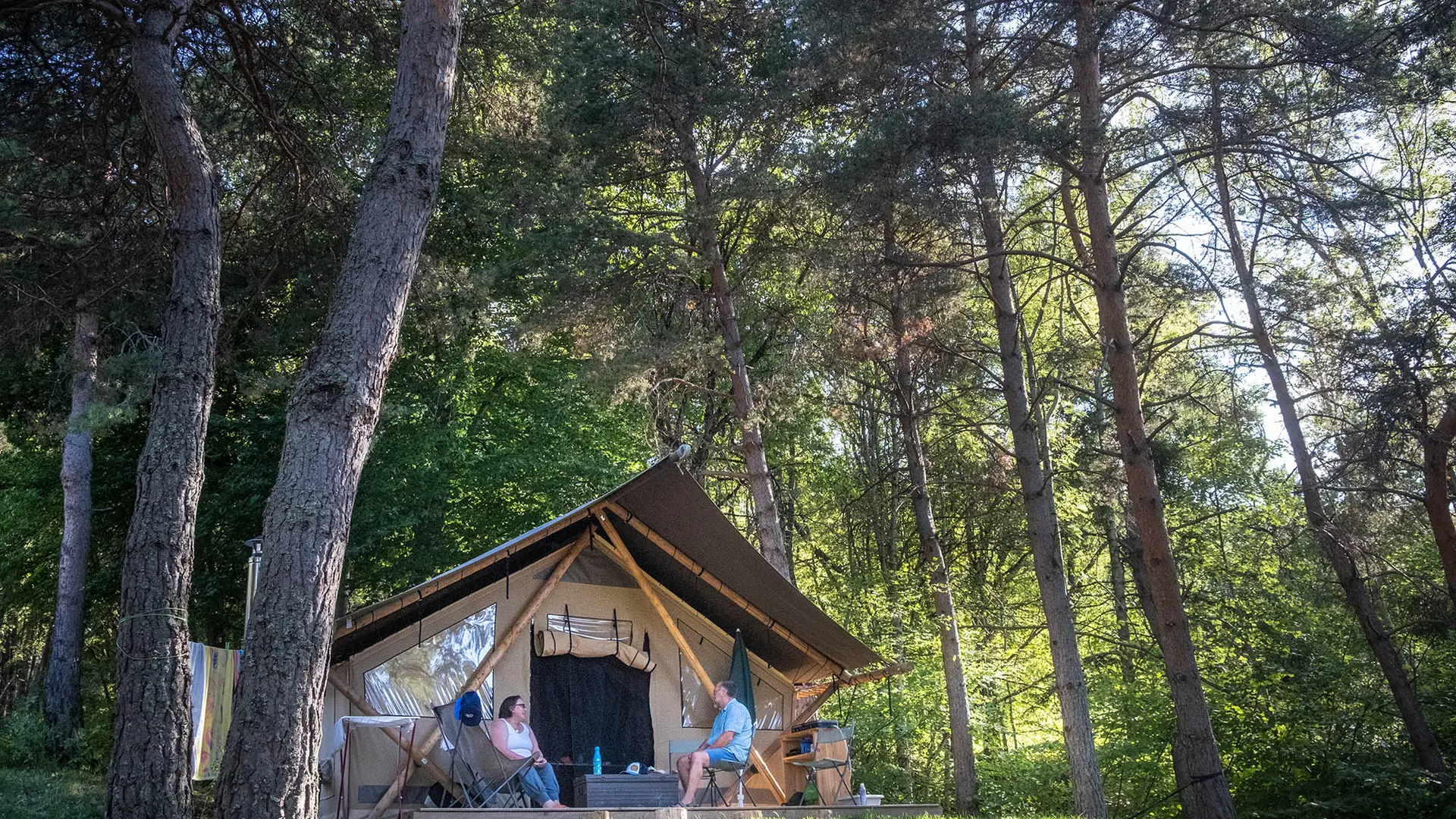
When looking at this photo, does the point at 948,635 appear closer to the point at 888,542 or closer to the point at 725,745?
the point at 725,745

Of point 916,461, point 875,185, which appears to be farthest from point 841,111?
point 916,461

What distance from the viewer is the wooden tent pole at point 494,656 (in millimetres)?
6410

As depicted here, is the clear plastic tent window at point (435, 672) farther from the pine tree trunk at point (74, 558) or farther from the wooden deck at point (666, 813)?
the pine tree trunk at point (74, 558)

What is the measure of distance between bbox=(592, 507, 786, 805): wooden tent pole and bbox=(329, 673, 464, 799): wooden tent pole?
189 cm

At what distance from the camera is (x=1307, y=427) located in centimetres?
1110

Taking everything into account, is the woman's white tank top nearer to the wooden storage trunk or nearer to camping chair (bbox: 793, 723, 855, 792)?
the wooden storage trunk

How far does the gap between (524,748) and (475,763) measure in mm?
413

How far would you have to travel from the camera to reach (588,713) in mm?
7566

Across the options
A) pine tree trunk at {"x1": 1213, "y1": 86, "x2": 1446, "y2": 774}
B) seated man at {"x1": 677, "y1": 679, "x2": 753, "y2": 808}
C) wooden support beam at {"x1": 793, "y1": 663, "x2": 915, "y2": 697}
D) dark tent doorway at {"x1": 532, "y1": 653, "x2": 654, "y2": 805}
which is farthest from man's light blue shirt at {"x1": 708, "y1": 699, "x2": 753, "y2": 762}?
pine tree trunk at {"x1": 1213, "y1": 86, "x2": 1446, "y2": 774}

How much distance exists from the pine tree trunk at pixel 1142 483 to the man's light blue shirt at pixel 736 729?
→ 2.63 m

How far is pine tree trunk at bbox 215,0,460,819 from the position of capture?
3.42m

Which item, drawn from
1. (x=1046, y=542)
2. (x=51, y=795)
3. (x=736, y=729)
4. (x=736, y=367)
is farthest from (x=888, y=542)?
(x=51, y=795)

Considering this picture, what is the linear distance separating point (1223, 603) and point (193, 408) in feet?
33.7

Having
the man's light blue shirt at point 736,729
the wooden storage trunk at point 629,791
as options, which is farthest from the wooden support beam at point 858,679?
the wooden storage trunk at point 629,791
